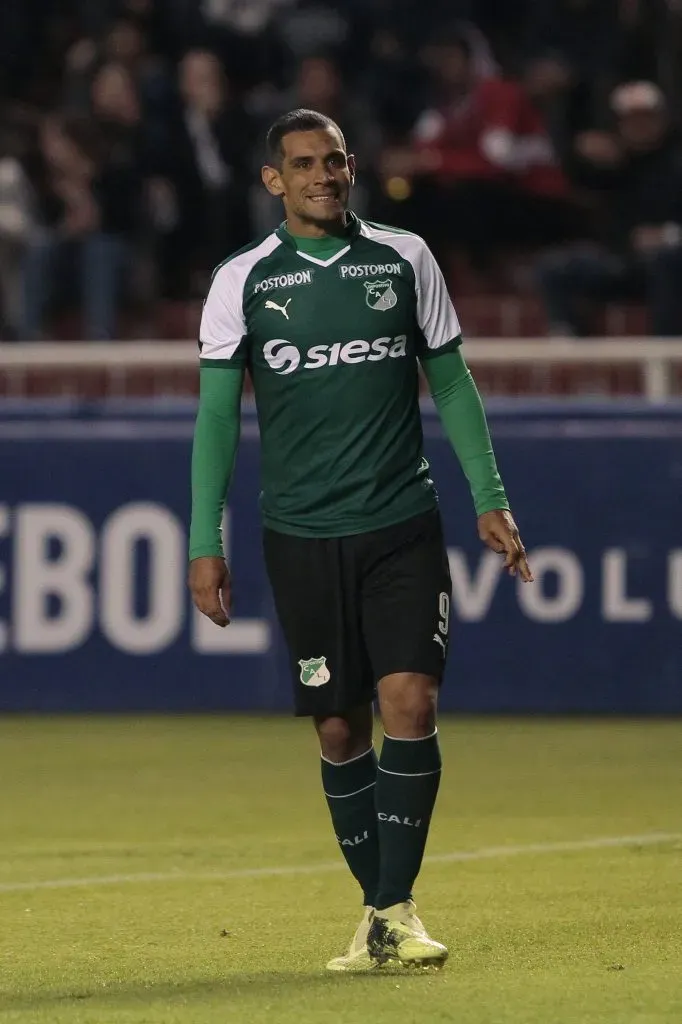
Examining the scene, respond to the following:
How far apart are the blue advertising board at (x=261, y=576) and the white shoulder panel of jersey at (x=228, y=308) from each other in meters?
5.56

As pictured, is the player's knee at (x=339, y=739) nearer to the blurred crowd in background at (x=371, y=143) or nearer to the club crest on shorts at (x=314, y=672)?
the club crest on shorts at (x=314, y=672)

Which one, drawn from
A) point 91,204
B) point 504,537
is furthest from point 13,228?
point 504,537

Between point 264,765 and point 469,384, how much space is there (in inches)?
173

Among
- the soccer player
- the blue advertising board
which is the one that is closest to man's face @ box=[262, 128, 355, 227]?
the soccer player

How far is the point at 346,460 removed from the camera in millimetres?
5422

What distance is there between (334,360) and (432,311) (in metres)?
0.30

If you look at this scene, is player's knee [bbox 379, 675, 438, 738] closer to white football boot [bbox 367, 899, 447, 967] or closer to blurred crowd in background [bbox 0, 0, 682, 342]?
white football boot [bbox 367, 899, 447, 967]

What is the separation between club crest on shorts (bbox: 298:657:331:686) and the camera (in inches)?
214

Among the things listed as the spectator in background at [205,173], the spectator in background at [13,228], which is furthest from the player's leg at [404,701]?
the spectator in background at [205,173]

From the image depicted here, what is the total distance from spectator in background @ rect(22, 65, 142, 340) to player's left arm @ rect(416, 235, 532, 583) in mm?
7890

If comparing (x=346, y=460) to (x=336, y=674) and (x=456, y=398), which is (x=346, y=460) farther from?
(x=336, y=674)

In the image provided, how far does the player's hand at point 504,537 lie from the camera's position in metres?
5.40

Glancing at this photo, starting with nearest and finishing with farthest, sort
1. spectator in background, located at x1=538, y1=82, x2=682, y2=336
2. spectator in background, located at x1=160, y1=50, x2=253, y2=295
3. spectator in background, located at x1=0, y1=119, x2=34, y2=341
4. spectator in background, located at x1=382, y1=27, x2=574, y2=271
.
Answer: spectator in background, located at x1=538, y1=82, x2=682, y2=336 → spectator in background, located at x1=382, y1=27, x2=574, y2=271 → spectator in background, located at x1=0, y1=119, x2=34, y2=341 → spectator in background, located at x1=160, y1=50, x2=253, y2=295

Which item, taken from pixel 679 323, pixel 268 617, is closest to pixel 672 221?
pixel 679 323
